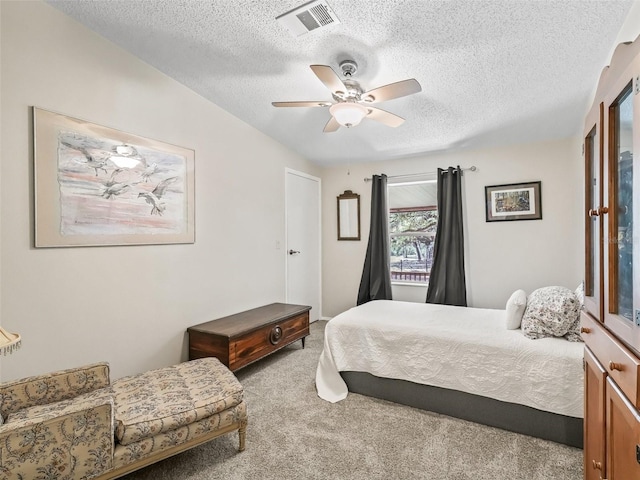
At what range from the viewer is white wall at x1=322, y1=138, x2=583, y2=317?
3492 millimetres

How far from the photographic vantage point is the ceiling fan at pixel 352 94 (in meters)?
2.03

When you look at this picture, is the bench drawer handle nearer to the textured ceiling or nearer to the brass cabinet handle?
the textured ceiling

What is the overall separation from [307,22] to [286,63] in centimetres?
48

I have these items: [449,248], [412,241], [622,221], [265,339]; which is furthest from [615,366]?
[412,241]

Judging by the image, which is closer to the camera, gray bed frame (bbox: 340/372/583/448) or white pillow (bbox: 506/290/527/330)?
gray bed frame (bbox: 340/372/583/448)

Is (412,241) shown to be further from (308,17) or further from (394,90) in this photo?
(308,17)

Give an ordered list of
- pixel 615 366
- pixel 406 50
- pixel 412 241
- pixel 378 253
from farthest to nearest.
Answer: pixel 412 241 < pixel 378 253 < pixel 406 50 < pixel 615 366

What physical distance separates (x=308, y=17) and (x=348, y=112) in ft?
1.98

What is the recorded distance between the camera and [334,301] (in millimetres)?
4922

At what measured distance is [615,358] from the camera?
1020 millimetres

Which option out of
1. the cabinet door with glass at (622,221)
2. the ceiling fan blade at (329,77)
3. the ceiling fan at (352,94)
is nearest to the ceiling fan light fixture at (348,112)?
the ceiling fan at (352,94)

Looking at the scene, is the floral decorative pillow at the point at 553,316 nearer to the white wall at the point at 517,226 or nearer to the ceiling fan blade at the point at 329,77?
the white wall at the point at 517,226

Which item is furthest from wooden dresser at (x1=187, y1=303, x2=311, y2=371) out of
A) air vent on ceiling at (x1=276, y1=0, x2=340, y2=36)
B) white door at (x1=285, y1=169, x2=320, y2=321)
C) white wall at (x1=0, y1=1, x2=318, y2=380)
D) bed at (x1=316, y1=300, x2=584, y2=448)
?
air vent on ceiling at (x1=276, y1=0, x2=340, y2=36)

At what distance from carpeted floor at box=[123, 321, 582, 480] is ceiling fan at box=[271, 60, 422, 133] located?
210 centimetres
